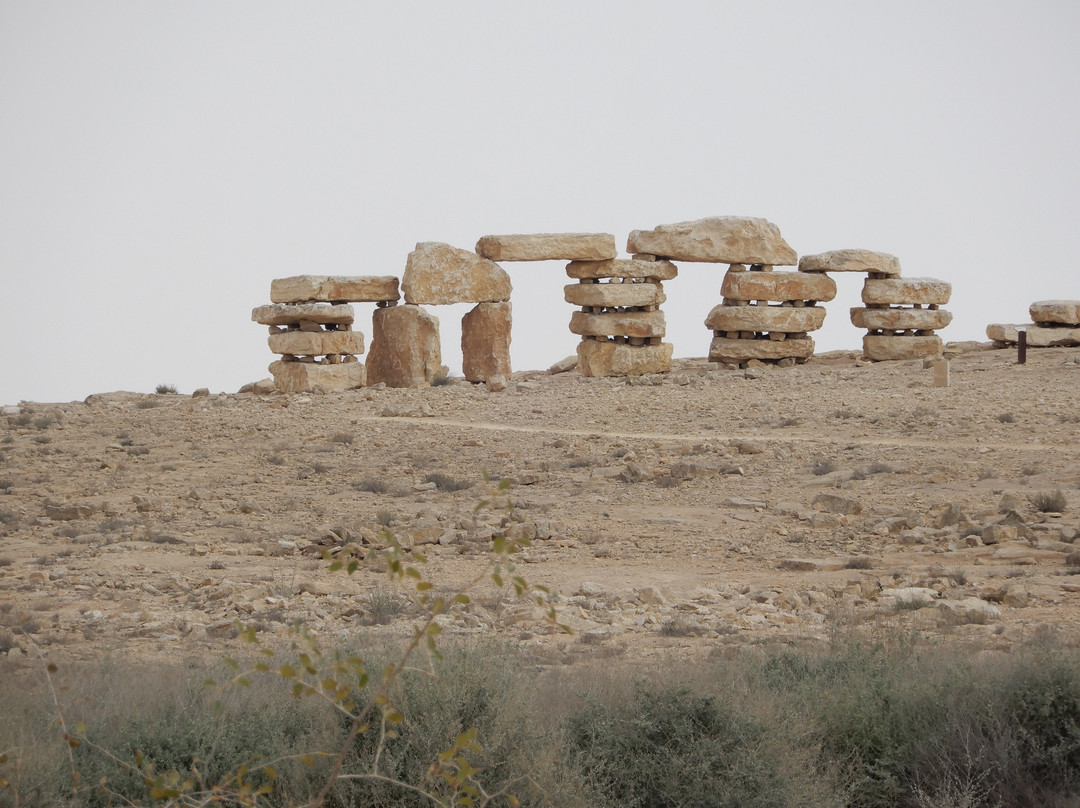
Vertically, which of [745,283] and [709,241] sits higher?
[709,241]

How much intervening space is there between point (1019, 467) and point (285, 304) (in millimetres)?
13893

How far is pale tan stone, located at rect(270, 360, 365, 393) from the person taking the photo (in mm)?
20266

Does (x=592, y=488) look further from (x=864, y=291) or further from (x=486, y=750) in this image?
(x=864, y=291)

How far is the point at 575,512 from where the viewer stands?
1163cm

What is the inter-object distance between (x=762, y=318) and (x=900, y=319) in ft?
10.9

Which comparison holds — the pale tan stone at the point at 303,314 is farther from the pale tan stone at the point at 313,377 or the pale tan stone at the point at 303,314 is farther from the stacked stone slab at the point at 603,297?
the stacked stone slab at the point at 603,297

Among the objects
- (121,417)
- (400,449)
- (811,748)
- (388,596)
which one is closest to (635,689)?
(811,748)

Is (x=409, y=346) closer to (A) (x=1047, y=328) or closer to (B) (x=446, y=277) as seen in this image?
(B) (x=446, y=277)

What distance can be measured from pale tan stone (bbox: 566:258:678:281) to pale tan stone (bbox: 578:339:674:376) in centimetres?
137

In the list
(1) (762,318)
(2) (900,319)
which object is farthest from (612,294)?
(2) (900,319)

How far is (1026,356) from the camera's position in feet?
70.9

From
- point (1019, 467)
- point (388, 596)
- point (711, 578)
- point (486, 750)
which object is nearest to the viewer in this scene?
point (486, 750)

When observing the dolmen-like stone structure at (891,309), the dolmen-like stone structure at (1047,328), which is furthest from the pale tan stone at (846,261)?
the dolmen-like stone structure at (1047,328)

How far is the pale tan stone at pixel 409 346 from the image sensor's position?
67.8ft
